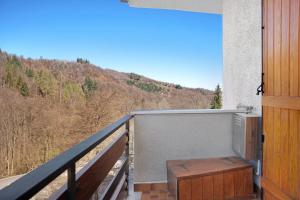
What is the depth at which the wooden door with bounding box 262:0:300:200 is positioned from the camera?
197 centimetres

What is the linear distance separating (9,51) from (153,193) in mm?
8627

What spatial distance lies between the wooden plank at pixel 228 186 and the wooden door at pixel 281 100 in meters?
0.35

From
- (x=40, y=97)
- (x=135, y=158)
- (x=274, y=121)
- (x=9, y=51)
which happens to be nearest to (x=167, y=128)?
(x=135, y=158)

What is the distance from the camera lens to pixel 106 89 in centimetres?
862

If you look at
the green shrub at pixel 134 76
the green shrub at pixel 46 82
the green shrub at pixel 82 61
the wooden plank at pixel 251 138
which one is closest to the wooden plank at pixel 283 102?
the wooden plank at pixel 251 138

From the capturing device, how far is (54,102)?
851 centimetres

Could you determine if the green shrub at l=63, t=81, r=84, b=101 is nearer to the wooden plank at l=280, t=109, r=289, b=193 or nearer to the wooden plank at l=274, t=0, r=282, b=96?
the wooden plank at l=274, t=0, r=282, b=96

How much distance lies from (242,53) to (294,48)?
1493mm

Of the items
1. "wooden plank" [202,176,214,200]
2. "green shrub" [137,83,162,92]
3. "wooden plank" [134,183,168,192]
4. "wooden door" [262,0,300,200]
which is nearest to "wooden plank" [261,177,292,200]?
"wooden door" [262,0,300,200]

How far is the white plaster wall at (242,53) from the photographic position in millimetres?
3008

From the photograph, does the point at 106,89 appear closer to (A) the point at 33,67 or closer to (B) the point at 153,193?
(A) the point at 33,67

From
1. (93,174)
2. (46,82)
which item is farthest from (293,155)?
(46,82)

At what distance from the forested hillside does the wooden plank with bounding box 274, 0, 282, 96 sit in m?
3.86

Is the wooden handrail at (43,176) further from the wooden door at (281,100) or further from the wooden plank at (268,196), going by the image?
the wooden plank at (268,196)
